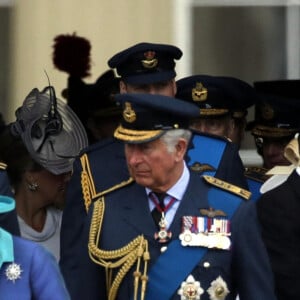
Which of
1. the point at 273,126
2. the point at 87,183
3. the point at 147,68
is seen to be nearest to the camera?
the point at 87,183

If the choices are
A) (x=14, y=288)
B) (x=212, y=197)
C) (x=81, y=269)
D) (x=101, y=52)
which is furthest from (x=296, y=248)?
(x=101, y=52)

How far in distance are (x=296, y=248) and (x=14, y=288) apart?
4.19 feet

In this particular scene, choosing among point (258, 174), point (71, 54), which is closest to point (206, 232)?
point (258, 174)

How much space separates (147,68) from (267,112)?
1.19 metres

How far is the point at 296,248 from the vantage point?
6.30 m

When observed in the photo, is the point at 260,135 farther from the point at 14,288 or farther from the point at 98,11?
the point at 14,288

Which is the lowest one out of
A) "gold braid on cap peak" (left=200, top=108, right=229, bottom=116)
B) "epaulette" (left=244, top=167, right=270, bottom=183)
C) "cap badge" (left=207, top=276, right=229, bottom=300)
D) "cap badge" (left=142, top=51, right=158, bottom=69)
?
"cap badge" (left=207, top=276, right=229, bottom=300)

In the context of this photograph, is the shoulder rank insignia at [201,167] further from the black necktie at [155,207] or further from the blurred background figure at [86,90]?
the blurred background figure at [86,90]

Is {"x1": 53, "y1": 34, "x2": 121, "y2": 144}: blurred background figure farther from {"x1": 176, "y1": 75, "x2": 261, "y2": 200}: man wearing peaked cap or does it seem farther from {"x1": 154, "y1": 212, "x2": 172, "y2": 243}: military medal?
{"x1": 154, "y1": 212, "x2": 172, "y2": 243}: military medal

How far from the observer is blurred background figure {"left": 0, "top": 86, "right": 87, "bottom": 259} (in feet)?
24.0

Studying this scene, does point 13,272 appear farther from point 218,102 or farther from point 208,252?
point 218,102

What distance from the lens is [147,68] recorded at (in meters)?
6.95

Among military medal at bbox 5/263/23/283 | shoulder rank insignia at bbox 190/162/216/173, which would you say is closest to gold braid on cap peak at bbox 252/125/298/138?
shoulder rank insignia at bbox 190/162/216/173

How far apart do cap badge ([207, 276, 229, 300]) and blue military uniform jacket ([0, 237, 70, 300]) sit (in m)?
0.60
